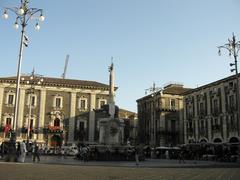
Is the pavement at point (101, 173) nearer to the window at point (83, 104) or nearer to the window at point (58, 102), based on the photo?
the window at point (58, 102)

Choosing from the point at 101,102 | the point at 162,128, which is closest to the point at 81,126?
the point at 101,102

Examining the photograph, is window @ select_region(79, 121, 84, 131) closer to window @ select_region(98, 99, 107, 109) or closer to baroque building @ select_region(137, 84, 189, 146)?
window @ select_region(98, 99, 107, 109)

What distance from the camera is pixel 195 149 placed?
4666 cm

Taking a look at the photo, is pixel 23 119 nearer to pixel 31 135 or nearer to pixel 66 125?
pixel 31 135

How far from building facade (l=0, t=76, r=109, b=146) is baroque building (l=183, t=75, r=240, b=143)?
1643cm

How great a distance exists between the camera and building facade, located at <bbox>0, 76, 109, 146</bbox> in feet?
185

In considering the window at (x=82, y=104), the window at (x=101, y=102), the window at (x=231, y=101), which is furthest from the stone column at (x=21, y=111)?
the window at (x=231, y=101)

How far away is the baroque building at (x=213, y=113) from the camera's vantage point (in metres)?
45.9

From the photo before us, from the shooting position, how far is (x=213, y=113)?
5025cm

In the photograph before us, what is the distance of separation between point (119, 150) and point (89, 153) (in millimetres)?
2820

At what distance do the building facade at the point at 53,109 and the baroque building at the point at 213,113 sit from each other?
16.4 m

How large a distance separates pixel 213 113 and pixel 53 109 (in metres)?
28.1

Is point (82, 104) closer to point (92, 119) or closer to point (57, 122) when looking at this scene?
point (92, 119)

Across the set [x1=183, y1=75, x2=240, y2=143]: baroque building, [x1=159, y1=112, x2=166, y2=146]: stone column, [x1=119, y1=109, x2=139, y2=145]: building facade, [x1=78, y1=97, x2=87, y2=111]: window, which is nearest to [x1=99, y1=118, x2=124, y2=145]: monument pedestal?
[x1=183, y1=75, x2=240, y2=143]: baroque building
